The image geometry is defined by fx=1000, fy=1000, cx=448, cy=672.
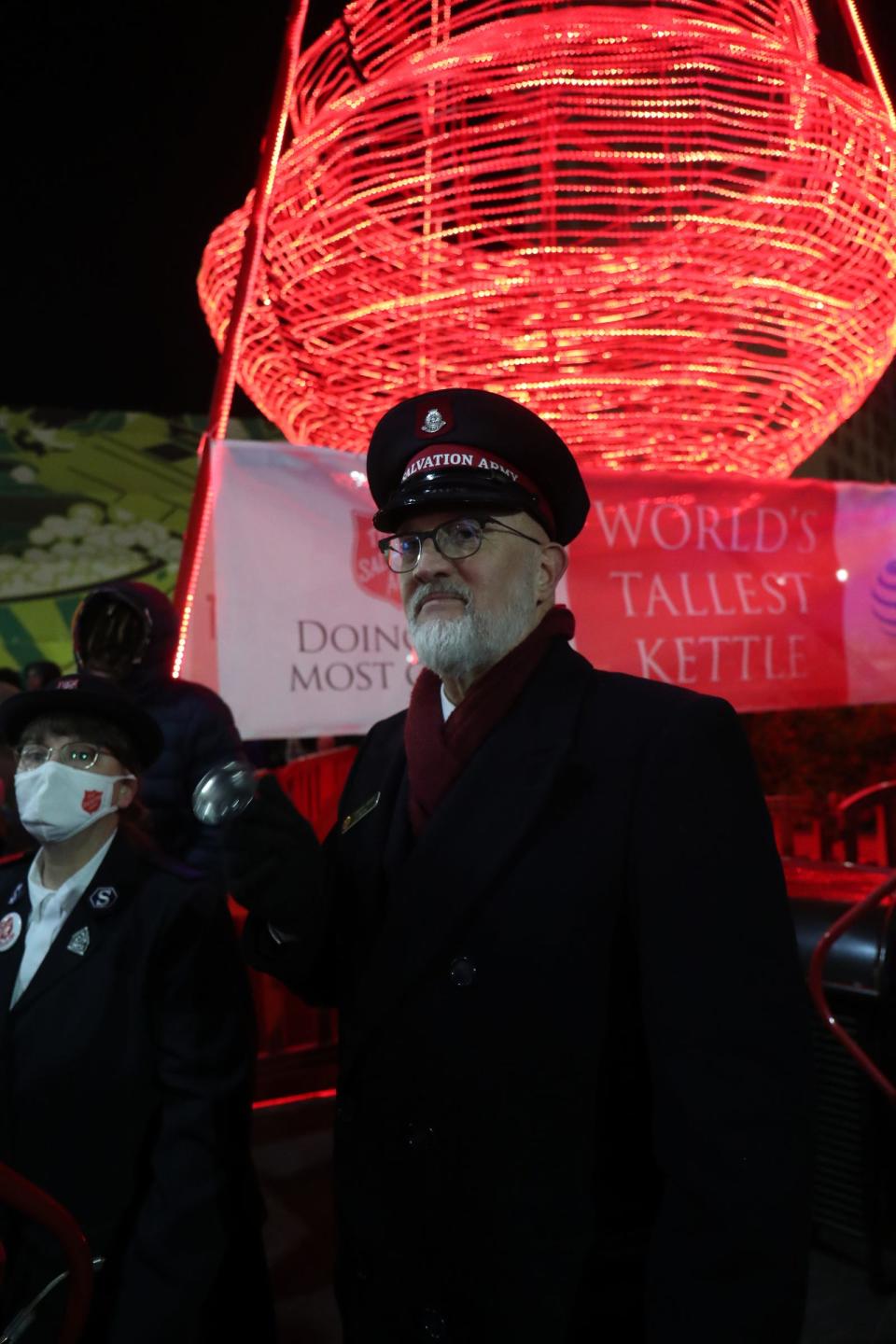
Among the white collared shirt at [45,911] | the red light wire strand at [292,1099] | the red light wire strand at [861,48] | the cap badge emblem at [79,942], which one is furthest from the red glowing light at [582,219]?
the red light wire strand at [292,1099]

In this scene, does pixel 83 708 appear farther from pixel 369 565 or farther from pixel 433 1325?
pixel 369 565

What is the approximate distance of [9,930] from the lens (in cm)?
208

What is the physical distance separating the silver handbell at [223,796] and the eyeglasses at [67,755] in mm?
853

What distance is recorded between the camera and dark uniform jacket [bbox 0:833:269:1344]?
1.86 meters

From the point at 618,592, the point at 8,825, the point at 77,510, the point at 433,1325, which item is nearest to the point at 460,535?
the point at 433,1325

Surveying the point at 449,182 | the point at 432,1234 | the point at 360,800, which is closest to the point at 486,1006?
the point at 432,1234

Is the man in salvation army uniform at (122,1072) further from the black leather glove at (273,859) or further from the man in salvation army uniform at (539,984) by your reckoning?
the black leather glove at (273,859)

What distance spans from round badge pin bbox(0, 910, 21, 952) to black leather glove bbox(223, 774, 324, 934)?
86 centimetres

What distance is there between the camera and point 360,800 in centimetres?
184

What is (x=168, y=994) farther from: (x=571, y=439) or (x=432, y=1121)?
(x=571, y=439)

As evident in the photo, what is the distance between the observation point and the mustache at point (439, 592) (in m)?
1.60

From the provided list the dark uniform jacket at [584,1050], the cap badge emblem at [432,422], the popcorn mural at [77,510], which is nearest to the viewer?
the dark uniform jacket at [584,1050]

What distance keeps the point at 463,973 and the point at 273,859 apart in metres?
0.31

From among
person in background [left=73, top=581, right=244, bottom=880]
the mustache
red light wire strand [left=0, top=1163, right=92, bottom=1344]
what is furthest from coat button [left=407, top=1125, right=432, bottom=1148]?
person in background [left=73, top=581, right=244, bottom=880]
